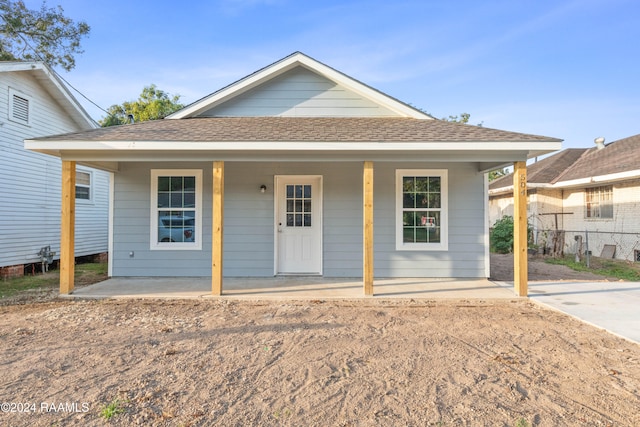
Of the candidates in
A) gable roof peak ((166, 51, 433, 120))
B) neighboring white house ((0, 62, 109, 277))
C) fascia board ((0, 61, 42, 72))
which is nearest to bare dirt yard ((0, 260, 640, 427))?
gable roof peak ((166, 51, 433, 120))

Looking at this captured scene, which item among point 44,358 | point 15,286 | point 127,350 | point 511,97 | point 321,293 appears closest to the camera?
point 44,358

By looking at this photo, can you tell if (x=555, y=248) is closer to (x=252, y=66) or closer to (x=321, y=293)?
(x=321, y=293)

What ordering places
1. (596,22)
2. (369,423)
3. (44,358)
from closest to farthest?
(369,423)
(44,358)
(596,22)

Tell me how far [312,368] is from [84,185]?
10947 mm

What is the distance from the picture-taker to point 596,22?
1168 centimetres

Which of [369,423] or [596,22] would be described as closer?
[369,423]

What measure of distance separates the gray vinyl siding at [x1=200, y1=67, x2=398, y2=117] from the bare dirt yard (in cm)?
456

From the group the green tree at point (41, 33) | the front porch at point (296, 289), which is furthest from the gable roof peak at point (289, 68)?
the green tree at point (41, 33)

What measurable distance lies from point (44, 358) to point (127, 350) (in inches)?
28.7

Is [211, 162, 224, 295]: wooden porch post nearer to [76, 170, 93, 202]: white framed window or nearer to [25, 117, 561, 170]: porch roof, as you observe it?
[25, 117, 561, 170]: porch roof

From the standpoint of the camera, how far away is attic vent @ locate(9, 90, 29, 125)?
28.6 feet

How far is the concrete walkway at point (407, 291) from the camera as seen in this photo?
545 centimetres

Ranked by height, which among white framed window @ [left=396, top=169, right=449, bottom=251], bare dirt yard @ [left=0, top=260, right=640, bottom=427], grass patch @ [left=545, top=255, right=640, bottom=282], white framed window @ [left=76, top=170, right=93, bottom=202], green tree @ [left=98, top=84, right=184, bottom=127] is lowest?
bare dirt yard @ [left=0, top=260, right=640, bottom=427]

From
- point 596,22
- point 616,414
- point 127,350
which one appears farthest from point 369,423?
point 596,22
